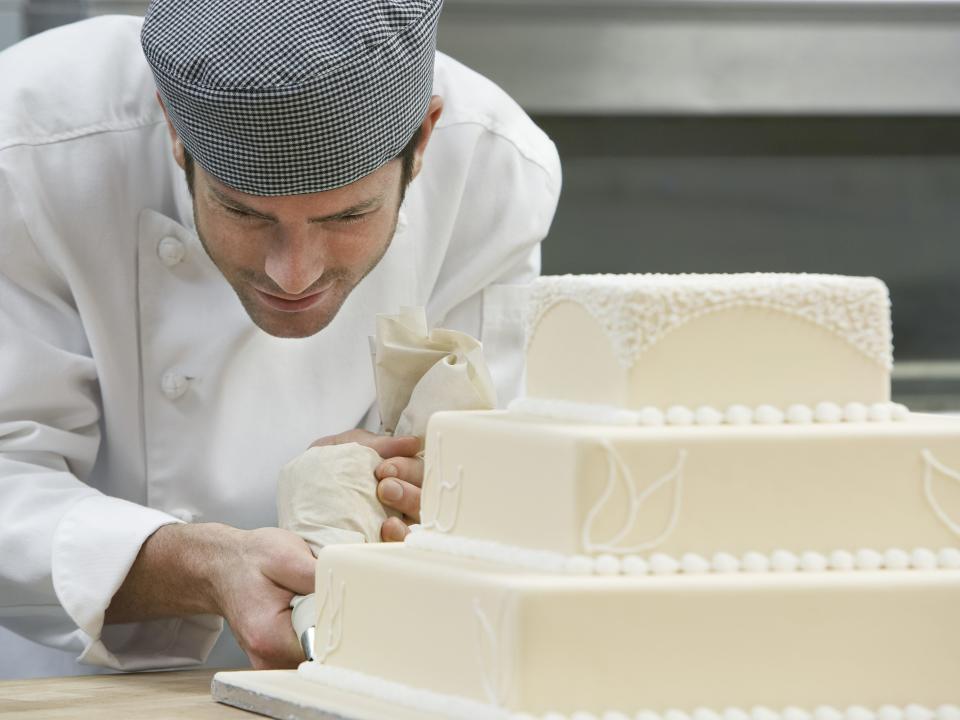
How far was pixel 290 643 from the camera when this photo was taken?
4.65 feet

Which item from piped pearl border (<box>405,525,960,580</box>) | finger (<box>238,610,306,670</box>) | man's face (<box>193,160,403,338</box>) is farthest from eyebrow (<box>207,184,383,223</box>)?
piped pearl border (<box>405,525,960,580</box>)

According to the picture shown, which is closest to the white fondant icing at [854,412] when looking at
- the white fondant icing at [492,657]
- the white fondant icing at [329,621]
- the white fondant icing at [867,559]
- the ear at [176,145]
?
the white fondant icing at [867,559]

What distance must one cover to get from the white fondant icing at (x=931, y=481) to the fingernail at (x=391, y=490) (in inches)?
21.3

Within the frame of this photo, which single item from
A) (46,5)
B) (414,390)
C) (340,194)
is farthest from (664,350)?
(46,5)

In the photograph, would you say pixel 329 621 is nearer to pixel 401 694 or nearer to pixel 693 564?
pixel 401 694

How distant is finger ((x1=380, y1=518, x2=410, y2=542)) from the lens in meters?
1.49

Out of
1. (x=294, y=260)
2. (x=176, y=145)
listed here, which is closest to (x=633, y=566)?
(x=294, y=260)

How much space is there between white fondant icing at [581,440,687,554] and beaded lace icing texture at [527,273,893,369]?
8cm

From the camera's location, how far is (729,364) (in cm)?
114

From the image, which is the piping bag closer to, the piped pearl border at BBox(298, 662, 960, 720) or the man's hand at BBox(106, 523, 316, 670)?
the man's hand at BBox(106, 523, 316, 670)

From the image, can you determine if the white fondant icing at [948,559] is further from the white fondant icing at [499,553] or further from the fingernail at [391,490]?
the fingernail at [391,490]

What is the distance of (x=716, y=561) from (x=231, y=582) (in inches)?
22.4

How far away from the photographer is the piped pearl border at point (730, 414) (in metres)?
1.12

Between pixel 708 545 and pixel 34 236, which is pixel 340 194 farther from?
pixel 708 545
